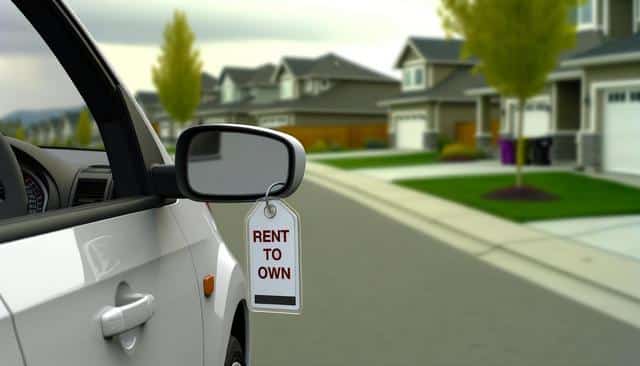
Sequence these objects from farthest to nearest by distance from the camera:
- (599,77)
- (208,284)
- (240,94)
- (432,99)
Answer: (240,94)
(432,99)
(599,77)
(208,284)

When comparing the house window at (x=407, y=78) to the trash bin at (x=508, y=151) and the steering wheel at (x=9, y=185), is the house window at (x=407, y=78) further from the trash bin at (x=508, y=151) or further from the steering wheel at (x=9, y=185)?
the steering wheel at (x=9, y=185)

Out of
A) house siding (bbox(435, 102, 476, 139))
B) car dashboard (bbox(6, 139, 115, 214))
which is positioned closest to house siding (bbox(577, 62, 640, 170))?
house siding (bbox(435, 102, 476, 139))

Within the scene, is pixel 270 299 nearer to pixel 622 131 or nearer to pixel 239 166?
pixel 239 166

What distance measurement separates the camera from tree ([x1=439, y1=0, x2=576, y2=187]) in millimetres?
18453

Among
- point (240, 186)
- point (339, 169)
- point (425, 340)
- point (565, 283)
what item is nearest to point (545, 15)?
point (565, 283)

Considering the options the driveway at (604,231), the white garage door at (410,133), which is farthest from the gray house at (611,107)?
the white garage door at (410,133)

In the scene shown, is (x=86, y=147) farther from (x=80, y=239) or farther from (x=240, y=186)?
(x=80, y=239)

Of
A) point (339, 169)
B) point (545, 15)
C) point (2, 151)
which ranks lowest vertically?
point (339, 169)

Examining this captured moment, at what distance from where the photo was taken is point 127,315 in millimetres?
2090

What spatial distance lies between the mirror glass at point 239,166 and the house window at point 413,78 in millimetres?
48411

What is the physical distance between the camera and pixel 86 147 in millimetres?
3092

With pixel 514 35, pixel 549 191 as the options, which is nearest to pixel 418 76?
pixel 549 191

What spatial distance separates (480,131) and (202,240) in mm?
37522

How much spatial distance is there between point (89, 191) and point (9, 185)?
0.50 m
